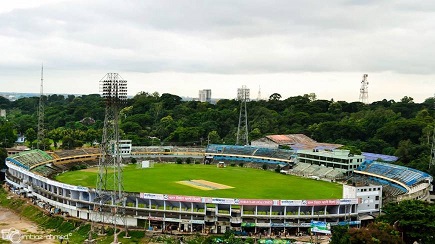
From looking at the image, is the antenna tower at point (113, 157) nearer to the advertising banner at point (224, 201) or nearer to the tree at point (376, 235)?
the advertising banner at point (224, 201)

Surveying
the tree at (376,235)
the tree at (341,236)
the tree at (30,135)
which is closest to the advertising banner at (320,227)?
the tree at (341,236)

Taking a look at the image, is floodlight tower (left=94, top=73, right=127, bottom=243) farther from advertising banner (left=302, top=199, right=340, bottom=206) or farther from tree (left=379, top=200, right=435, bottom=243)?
tree (left=379, top=200, right=435, bottom=243)

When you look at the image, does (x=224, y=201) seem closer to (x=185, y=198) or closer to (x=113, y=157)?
(x=185, y=198)

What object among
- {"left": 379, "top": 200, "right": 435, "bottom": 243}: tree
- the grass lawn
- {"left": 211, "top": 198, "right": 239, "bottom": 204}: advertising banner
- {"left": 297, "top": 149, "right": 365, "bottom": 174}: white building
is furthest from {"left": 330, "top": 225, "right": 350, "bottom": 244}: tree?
{"left": 297, "top": 149, "right": 365, "bottom": 174}: white building

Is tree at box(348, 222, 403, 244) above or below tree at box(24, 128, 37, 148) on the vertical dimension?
below

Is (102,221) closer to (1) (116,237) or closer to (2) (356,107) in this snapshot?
(1) (116,237)

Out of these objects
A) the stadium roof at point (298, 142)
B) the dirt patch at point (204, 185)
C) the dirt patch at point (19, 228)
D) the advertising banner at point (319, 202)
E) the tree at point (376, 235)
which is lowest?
the dirt patch at point (19, 228)

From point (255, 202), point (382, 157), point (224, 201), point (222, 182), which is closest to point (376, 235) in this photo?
point (255, 202)
